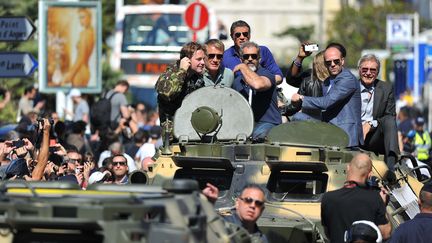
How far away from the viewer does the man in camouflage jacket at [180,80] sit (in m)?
14.0

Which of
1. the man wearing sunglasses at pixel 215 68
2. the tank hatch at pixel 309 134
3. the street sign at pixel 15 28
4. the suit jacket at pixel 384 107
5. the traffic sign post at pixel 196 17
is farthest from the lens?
the traffic sign post at pixel 196 17

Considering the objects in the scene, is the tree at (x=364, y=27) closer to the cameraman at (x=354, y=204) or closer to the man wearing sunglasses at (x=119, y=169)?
the man wearing sunglasses at (x=119, y=169)

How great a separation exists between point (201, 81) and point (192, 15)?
36.0 ft

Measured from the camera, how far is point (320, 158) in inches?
517

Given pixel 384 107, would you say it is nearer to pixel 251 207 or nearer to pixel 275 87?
pixel 275 87

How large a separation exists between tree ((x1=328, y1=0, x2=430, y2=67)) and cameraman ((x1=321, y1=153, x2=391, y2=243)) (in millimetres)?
53405

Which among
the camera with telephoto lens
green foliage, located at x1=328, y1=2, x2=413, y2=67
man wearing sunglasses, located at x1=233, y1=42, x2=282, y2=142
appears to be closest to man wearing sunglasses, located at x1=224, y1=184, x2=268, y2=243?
the camera with telephoto lens

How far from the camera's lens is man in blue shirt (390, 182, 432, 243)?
12086mm

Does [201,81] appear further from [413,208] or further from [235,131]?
[413,208]

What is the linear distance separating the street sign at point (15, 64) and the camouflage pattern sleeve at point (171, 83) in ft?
15.0

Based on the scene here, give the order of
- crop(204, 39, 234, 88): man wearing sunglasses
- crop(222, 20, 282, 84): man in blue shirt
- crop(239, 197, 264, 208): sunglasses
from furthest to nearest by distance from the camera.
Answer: crop(222, 20, 282, 84): man in blue shirt, crop(204, 39, 234, 88): man wearing sunglasses, crop(239, 197, 264, 208): sunglasses

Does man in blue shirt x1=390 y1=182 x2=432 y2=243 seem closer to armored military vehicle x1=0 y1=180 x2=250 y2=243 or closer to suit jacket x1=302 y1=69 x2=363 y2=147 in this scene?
suit jacket x1=302 y1=69 x2=363 y2=147

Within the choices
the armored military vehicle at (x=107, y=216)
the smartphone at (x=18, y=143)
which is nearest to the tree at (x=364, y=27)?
the smartphone at (x=18, y=143)

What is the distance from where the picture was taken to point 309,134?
13.4 meters
